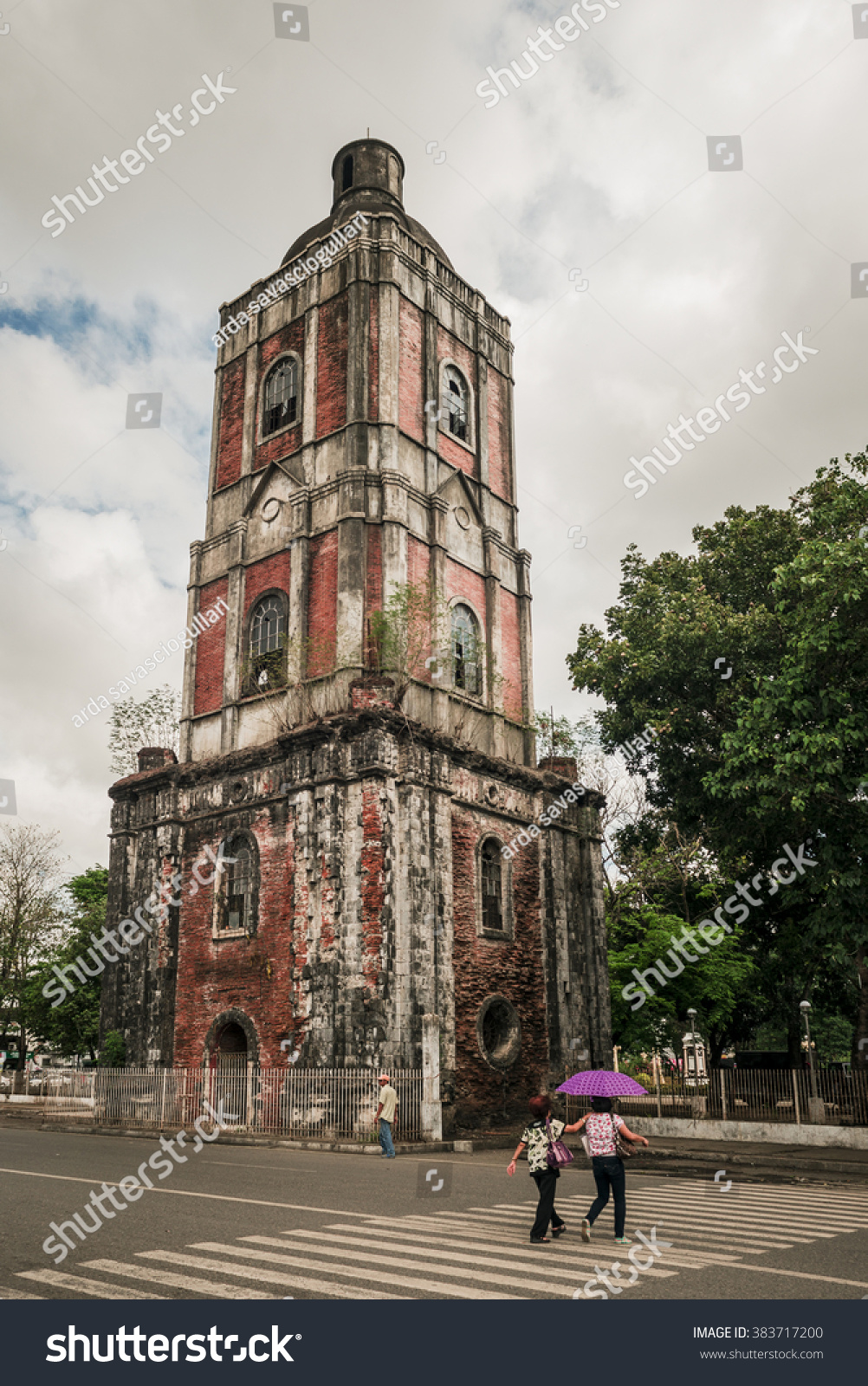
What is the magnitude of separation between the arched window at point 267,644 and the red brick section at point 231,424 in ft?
14.4

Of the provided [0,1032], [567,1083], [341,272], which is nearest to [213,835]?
[341,272]

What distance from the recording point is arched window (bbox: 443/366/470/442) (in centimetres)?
2731

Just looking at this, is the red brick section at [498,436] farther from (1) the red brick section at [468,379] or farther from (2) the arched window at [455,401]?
(2) the arched window at [455,401]

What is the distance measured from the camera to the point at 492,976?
22562mm

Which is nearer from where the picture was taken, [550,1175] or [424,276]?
[550,1175]

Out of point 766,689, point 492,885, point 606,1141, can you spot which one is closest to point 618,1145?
point 606,1141

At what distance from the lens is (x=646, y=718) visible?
67.8 feet

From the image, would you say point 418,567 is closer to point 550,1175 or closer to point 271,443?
point 271,443

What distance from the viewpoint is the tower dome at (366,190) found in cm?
2800

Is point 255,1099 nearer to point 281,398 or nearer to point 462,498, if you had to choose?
point 462,498

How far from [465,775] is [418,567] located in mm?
5040

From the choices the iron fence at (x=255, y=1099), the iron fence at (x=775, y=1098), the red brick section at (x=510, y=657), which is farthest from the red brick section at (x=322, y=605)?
the iron fence at (x=775, y=1098)

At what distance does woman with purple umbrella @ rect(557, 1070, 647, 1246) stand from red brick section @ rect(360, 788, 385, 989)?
36.8 feet

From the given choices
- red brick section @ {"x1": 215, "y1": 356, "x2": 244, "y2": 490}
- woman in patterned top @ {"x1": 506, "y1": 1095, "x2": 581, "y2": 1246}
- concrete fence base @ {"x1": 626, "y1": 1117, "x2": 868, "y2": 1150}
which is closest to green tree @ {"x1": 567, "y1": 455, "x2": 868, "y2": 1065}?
concrete fence base @ {"x1": 626, "y1": 1117, "x2": 868, "y2": 1150}
